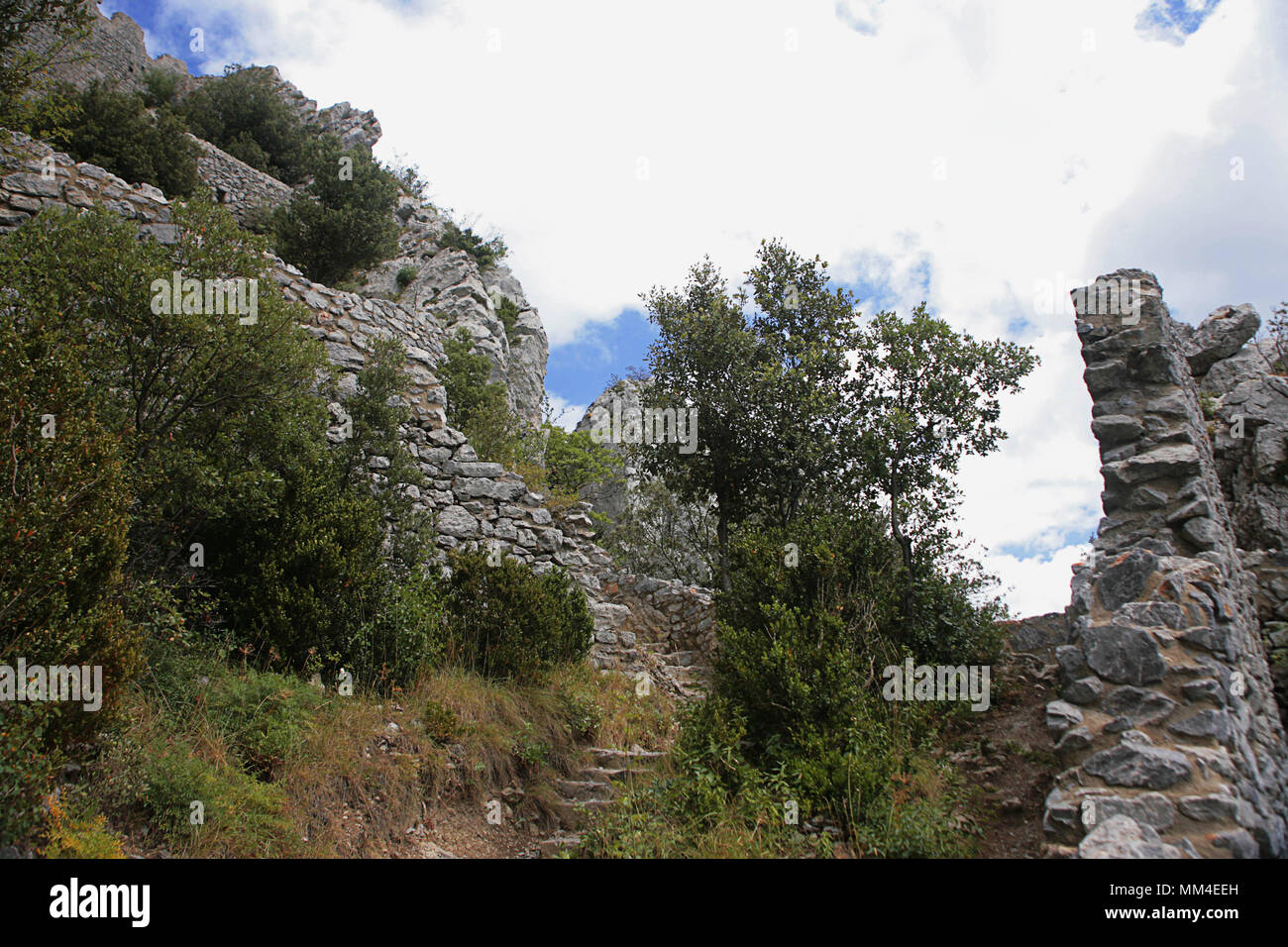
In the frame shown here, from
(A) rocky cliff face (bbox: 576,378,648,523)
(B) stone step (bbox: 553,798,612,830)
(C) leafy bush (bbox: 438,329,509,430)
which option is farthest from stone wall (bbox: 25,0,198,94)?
(B) stone step (bbox: 553,798,612,830)

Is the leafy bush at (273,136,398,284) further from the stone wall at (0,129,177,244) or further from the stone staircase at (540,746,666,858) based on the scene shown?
the stone staircase at (540,746,666,858)

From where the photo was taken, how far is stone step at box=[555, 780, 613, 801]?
8.02m

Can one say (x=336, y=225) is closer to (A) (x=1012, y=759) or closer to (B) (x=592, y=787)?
(B) (x=592, y=787)

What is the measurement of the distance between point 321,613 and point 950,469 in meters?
9.67

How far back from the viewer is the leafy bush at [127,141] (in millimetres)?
17922

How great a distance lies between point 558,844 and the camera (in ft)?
23.8

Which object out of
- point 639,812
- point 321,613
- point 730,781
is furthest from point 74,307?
point 730,781

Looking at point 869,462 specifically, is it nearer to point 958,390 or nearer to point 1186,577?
point 958,390

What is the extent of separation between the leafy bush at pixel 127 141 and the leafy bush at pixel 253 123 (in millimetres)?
7875

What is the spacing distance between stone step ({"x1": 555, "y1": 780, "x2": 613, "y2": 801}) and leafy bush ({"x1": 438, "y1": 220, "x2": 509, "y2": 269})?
74.1 ft

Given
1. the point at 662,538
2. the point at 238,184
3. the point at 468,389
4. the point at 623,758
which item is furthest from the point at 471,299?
the point at 623,758

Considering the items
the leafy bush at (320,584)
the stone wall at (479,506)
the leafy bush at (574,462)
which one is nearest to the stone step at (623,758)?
the leafy bush at (320,584)

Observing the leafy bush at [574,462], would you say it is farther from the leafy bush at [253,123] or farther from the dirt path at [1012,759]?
the leafy bush at [253,123]

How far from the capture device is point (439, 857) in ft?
22.3
